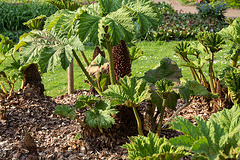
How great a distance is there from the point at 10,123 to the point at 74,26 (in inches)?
69.1

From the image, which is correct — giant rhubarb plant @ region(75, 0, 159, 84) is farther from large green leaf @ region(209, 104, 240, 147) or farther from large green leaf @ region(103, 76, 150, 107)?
large green leaf @ region(209, 104, 240, 147)

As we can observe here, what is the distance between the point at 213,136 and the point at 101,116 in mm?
1198

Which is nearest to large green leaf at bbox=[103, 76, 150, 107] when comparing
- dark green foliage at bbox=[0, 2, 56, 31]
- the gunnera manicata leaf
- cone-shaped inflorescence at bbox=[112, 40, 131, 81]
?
the gunnera manicata leaf

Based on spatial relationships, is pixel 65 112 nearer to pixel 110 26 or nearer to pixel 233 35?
pixel 110 26

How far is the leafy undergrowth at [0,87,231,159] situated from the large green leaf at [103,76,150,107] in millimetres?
428

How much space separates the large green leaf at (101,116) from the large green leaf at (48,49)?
526mm

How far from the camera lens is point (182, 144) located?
4.77 feet

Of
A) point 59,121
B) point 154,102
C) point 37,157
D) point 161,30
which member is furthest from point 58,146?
point 161,30

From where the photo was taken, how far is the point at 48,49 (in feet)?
7.59

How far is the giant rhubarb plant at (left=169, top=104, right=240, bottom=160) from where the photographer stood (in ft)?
4.42

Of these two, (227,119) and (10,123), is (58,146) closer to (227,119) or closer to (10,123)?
(10,123)

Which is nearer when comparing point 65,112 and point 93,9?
point 93,9

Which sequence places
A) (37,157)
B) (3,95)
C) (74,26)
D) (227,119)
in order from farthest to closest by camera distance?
(3,95) < (37,157) < (74,26) < (227,119)

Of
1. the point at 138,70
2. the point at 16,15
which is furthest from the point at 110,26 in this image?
the point at 16,15
